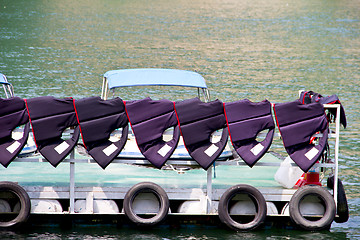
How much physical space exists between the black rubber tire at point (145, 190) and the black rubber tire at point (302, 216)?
196 centimetres

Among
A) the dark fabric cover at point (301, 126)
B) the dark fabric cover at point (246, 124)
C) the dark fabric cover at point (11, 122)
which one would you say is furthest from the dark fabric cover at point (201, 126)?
the dark fabric cover at point (11, 122)

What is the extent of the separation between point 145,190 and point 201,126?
4.31ft

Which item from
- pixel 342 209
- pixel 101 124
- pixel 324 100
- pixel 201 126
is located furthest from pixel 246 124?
pixel 101 124

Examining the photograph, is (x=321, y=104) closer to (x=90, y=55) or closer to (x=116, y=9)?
(x=90, y=55)

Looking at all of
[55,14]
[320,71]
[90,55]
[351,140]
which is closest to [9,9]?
[55,14]

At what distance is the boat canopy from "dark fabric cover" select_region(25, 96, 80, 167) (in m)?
2.64

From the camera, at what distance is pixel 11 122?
951cm

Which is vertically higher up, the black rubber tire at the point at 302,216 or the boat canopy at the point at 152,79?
the boat canopy at the point at 152,79

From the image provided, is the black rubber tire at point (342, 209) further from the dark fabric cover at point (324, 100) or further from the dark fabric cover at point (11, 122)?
the dark fabric cover at point (11, 122)

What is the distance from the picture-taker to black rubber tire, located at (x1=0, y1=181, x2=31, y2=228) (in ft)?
31.2

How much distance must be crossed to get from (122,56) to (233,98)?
39.2ft

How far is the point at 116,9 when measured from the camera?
212 feet

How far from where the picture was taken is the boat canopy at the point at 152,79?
40.2 feet

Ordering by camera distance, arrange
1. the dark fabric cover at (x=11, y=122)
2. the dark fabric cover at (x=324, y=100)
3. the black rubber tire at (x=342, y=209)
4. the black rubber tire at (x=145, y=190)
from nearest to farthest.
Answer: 1. the dark fabric cover at (x=11, y=122)
2. the black rubber tire at (x=145, y=190)
3. the dark fabric cover at (x=324, y=100)
4. the black rubber tire at (x=342, y=209)
